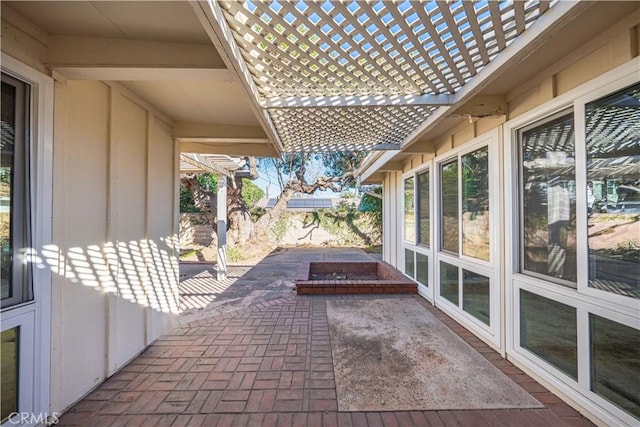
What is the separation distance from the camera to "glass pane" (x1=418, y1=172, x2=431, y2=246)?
501cm

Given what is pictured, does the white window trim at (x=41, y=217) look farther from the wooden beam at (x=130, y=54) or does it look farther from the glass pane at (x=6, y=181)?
the wooden beam at (x=130, y=54)

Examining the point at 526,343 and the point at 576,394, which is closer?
the point at 576,394

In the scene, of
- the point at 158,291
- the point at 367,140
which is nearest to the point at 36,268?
the point at 158,291

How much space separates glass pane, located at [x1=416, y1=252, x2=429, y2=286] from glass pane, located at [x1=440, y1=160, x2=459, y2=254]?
68 centimetres

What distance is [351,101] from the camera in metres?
2.37

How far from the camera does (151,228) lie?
3178mm

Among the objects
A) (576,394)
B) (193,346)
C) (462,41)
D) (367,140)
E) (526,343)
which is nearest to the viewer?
(462,41)

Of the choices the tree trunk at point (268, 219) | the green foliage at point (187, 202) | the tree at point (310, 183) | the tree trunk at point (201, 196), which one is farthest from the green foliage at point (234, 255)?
the green foliage at point (187, 202)

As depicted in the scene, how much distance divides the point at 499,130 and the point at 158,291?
416cm

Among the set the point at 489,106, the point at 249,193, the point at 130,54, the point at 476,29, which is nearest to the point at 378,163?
the point at 489,106

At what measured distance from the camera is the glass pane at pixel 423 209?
501cm

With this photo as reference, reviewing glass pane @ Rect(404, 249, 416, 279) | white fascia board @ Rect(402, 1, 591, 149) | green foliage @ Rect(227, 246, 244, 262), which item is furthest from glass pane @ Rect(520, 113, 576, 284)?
green foliage @ Rect(227, 246, 244, 262)

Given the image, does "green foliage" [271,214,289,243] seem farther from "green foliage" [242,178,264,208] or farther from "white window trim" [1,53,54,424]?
"white window trim" [1,53,54,424]

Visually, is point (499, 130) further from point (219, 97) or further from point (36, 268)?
point (36, 268)
